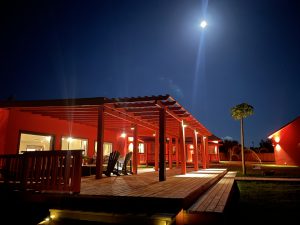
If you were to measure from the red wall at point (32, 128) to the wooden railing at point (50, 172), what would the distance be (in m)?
3.78

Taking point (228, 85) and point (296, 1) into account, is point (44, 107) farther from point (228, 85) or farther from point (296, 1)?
point (228, 85)

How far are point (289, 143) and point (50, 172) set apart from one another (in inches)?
954

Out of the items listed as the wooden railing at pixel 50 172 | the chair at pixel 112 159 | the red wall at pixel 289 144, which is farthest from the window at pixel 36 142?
the red wall at pixel 289 144

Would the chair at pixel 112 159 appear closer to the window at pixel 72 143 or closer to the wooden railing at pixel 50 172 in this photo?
the wooden railing at pixel 50 172

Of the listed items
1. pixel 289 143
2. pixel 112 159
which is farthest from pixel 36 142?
pixel 289 143

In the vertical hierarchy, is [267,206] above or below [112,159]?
below

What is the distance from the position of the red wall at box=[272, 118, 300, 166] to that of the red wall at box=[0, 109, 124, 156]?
62.5 ft

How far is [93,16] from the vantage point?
69.2 meters

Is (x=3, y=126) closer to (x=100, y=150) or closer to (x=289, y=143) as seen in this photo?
(x=100, y=150)

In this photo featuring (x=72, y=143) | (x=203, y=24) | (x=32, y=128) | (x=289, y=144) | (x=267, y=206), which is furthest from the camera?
(x=203, y=24)

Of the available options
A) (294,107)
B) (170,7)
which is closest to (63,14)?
(170,7)

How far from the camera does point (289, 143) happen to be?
76.3 feet

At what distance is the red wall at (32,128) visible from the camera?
9008 mm

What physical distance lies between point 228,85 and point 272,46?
5076cm
